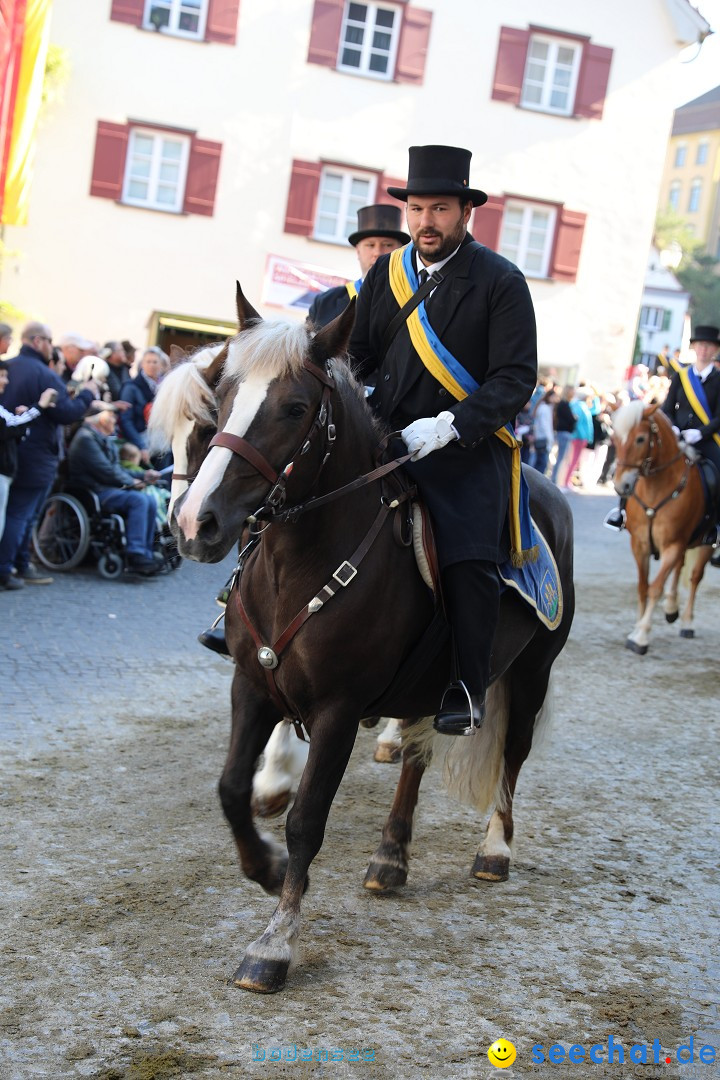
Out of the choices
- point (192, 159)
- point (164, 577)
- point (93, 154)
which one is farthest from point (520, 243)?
point (164, 577)

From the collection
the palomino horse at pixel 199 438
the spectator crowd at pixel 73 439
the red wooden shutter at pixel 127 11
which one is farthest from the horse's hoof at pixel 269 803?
the red wooden shutter at pixel 127 11

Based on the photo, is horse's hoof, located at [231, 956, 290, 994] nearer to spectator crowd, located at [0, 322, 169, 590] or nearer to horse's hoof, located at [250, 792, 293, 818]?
horse's hoof, located at [250, 792, 293, 818]

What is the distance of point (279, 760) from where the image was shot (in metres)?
4.71

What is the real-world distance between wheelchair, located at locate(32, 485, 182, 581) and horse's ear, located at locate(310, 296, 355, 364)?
25.8 ft

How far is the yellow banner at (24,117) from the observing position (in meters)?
15.9

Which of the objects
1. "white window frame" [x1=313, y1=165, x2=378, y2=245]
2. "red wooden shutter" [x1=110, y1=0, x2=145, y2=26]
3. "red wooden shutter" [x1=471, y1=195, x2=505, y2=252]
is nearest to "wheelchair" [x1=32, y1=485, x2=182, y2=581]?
"white window frame" [x1=313, y1=165, x2=378, y2=245]

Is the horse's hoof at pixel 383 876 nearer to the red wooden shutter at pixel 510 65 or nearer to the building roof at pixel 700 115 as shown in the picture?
the red wooden shutter at pixel 510 65

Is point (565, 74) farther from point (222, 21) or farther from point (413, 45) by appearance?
point (222, 21)

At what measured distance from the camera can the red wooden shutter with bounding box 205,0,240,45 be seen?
23656 mm

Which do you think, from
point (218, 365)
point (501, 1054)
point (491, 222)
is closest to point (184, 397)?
point (218, 365)

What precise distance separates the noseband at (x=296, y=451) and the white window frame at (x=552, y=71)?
24228 millimetres

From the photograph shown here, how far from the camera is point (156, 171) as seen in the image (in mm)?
24281

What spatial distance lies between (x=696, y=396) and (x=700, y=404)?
0.09m

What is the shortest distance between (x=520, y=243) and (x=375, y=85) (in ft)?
15.3
